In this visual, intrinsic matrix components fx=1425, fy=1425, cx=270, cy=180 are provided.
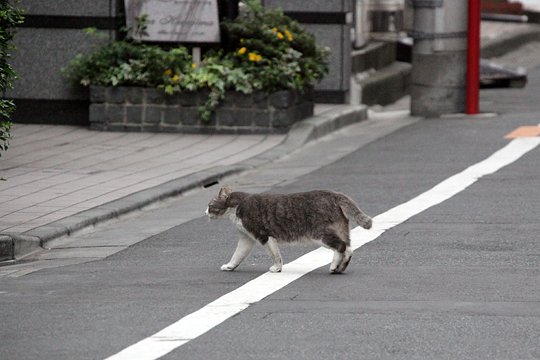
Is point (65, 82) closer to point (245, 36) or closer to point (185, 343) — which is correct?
point (245, 36)

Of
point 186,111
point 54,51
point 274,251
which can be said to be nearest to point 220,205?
point 274,251

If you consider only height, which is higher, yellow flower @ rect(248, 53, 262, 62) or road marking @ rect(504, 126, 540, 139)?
yellow flower @ rect(248, 53, 262, 62)

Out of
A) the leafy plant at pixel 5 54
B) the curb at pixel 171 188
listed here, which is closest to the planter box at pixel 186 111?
A: the curb at pixel 171 188

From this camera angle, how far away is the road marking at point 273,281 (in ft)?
26.2

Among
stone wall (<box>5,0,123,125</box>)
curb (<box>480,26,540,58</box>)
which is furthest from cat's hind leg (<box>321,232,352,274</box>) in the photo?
curb (<box>480,26,540,58</box>)

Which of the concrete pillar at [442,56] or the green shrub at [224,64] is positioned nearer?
the green shrub at [224,64]

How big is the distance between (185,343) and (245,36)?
39.3 ft

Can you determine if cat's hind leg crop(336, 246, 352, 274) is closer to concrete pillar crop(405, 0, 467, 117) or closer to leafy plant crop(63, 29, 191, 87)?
leafy plant crop(63, 29, 191, 87)

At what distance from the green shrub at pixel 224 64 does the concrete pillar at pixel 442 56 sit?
2266 millimetres

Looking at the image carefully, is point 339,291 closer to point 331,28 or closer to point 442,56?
point 442,56

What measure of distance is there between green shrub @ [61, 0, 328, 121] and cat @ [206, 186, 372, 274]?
8.55 metres

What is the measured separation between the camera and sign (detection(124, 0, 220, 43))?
19641 mm

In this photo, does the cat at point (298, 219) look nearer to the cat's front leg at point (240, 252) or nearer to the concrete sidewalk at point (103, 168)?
the cat's front leg at point (240, 252)

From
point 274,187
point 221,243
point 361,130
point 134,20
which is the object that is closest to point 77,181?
point 274,187
